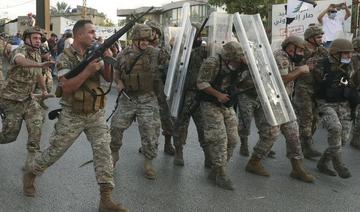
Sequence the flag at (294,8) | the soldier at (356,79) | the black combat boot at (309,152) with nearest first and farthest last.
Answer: the black combat boot at (309,152)
the soldier at (356,79)
the flag at (294,8)

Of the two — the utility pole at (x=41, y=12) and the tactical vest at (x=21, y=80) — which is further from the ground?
the utility pole at (x=41, y=12)

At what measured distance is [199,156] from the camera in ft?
22.4

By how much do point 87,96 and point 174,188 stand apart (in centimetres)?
150

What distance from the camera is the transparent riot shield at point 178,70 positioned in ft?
19.9

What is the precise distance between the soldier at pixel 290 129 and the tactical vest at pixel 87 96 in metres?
2.12

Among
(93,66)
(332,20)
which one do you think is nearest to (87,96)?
(93,66)

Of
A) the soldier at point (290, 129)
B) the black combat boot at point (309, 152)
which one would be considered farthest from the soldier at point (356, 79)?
the soldier at point (290, 129)

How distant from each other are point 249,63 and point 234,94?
0.36 m

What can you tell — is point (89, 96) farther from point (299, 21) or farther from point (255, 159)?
point (299, 21)

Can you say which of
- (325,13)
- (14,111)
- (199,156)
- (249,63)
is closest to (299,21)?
(325,13)

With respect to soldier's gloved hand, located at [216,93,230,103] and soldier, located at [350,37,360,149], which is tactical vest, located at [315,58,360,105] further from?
soldier's gloved hand, located at [216,93,230,103]

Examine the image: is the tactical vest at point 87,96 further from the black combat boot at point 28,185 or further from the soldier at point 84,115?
the black combat boot at point 28,185

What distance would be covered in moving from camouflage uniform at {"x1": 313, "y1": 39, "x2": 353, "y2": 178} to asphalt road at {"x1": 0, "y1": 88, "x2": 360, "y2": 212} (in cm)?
23

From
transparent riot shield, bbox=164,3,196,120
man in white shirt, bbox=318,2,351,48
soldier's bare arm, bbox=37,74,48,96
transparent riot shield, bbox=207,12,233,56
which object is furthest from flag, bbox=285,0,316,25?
soldier's bare arm, bbox=37,74,48,96
